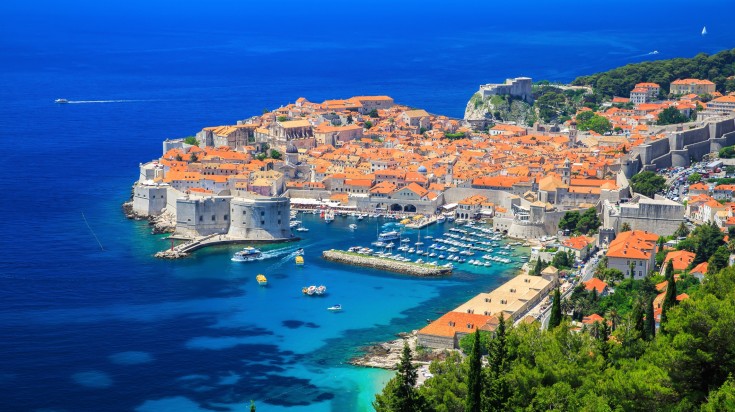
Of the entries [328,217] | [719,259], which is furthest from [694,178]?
[328,217]

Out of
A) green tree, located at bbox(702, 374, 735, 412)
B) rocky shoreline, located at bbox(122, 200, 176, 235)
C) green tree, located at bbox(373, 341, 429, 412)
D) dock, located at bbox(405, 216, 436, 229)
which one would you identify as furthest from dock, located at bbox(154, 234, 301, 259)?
green tree, located at bbox(702, 374, 735, 412)

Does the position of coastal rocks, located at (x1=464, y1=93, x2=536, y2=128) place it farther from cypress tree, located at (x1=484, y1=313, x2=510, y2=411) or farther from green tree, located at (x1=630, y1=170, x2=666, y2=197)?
cypress tree, located at (x1=484, y1=313, x2=510, y2=411)

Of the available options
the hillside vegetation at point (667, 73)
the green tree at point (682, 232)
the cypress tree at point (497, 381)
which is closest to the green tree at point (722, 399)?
the cypress tree at point (497, 381)

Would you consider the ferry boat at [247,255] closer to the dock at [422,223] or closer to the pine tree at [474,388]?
the dock at [422,223]

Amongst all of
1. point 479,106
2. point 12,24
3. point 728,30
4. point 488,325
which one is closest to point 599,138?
point 479,106

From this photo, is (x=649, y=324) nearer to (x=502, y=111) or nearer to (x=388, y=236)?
(x=388, y=236)

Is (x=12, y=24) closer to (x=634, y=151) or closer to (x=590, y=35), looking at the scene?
(x=590, y=35)
